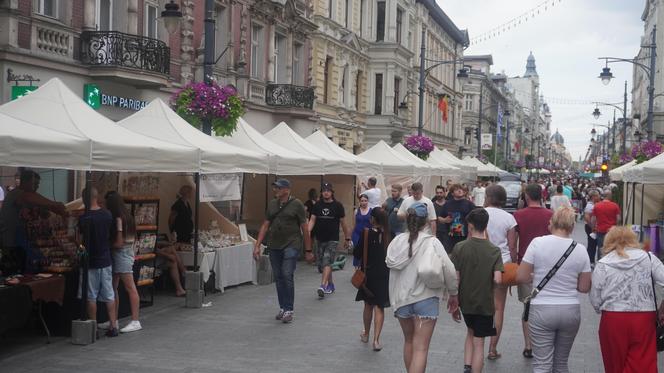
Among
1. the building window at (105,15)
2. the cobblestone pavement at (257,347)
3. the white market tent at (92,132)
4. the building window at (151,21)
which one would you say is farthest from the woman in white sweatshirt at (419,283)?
the building window at (151,21)

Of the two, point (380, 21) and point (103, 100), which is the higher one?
point (380, 21)

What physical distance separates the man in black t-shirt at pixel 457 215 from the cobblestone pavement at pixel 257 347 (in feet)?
5.67

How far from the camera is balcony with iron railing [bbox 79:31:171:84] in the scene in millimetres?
17500

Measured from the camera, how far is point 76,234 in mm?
10273

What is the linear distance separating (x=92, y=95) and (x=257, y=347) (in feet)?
33.5

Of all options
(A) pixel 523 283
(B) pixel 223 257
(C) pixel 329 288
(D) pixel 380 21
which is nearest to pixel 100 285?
A: (B) pixel 223 257

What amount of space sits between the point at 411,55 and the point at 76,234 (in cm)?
3667

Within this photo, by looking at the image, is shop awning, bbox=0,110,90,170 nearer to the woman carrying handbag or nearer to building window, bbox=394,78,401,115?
the woman carrying handbag

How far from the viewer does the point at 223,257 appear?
43.8 feet

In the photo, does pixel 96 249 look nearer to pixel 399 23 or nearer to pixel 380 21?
pixel 380 21

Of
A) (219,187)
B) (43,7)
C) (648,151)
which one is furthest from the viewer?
(648,151)

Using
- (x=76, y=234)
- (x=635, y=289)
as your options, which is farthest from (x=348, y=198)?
(x=635, y=289)

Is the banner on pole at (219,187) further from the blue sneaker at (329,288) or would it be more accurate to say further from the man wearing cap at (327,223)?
the blue sneaker at (329,288)

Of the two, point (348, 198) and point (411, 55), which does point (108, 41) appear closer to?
point (348, 198)
